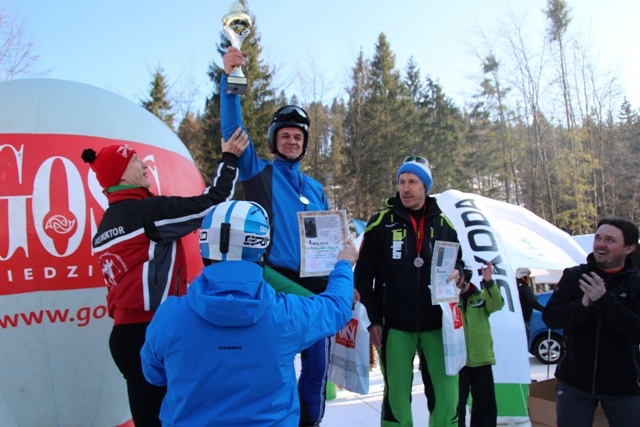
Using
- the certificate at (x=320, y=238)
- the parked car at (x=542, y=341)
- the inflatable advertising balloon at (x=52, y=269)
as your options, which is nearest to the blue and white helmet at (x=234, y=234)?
the certificate at (x=320, y=238)

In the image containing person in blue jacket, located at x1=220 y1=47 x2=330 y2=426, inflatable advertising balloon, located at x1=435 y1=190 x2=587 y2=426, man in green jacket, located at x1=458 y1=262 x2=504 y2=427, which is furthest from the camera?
inflatable advertising balloon, located at x1=435 y1=190 x2=587 y2=426

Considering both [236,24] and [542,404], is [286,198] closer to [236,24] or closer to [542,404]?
[236,24]

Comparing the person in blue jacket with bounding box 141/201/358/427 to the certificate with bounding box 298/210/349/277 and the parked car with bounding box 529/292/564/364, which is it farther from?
the parked car with bounding box 529/292/564/364

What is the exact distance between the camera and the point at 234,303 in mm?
1535

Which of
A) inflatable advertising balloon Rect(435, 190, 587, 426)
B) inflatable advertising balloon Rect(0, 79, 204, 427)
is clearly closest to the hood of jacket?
inflatable advertising balloon Rect(0, 79, 204, 427)

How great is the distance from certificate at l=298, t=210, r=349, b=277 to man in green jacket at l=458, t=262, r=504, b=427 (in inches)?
105

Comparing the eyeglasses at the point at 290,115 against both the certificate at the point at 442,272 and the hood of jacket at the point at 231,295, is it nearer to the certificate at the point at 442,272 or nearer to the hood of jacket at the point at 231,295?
the certificate at the point at 442,272

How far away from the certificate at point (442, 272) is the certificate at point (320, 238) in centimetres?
72

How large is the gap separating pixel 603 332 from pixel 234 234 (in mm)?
2708

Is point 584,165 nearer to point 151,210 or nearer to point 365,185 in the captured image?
point 365,185

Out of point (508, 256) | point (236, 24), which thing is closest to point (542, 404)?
point (508, 256)

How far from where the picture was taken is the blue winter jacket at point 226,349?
1559 mm

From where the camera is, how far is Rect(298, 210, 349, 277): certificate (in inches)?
97.0

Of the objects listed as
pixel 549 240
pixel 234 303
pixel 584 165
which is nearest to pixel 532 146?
pixel 584 165
